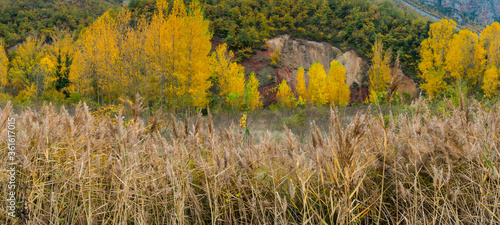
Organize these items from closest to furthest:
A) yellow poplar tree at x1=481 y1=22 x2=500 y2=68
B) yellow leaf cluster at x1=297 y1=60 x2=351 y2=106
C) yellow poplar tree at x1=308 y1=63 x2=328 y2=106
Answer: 1. yellow poplar tree at x1=481 y1=22 x2=500 y2=68
2. yellow poplar tree at x1=308 y1=63 x2=328 y2=106
3. yellow leaf cluster at x1=297 y1=60 x2=351 y2=106

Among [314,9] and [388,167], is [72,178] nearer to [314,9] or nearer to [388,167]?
[388,167]

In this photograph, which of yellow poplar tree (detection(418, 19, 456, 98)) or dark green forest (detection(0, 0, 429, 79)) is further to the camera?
dark green forest (detection(0, 0, 429, 79))

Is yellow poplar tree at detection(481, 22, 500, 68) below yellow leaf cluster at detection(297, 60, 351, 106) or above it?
above

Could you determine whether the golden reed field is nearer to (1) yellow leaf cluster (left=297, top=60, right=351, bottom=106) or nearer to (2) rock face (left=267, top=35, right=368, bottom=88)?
(1) yellow leaf cluster (left=297, top=60, right=351, bottom=106)

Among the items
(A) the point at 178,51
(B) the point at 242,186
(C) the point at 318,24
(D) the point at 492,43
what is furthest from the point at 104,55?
→ (D) the point at 492,43

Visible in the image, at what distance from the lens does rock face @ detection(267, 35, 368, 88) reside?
109ft

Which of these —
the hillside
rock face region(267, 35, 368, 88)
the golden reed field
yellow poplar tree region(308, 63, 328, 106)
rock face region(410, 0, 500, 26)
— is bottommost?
yellow poplar tree region(308, 63, 328, 106)

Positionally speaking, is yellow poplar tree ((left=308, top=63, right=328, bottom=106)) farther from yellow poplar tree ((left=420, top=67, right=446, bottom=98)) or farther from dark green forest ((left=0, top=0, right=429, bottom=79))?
dark green forest ((left=0, top=0, right=429, bottom=79))

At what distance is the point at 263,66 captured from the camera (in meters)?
31.4

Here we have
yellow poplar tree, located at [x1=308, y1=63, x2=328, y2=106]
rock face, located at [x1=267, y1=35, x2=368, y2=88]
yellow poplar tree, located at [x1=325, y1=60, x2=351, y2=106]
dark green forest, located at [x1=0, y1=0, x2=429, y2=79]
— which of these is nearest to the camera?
yellow poplar tree, located at [x1=308, y1=63, x2=328, y2=106]

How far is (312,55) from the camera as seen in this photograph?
1345 inches

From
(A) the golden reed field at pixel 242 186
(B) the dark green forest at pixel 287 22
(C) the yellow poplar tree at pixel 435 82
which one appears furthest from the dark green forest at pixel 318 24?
(A) the golden reed field at pixel 242 186

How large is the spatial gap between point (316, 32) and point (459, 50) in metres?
16.6

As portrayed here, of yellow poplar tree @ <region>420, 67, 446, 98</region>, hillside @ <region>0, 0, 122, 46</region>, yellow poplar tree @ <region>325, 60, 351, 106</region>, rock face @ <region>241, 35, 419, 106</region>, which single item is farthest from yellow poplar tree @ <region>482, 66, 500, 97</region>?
hillside @ <region>0, 0, 122, 46</region>
